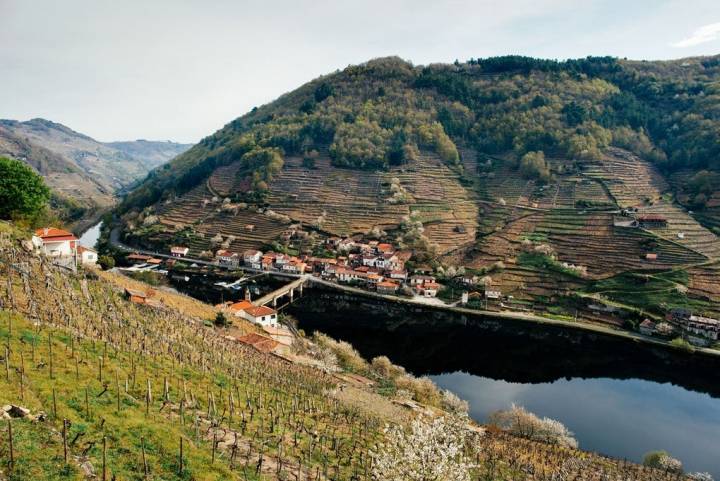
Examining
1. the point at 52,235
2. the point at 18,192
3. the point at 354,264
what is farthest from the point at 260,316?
the point at 354,264

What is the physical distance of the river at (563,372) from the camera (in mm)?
38812

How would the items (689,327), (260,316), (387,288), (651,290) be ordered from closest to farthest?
(260,316)
(689,327)
(651,290)
(387,288)

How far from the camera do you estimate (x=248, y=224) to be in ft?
332

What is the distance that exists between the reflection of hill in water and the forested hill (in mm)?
Result: 54487

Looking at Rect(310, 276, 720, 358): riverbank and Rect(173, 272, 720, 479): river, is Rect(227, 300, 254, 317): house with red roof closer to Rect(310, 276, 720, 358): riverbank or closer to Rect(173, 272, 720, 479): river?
Rect(173, 272, 720, 479): river

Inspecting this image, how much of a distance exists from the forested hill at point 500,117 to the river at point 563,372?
183 feet

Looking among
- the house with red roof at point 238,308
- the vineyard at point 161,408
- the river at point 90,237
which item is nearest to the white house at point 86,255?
the house with red roof at point 238,308

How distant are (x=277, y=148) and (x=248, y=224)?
32754 mm

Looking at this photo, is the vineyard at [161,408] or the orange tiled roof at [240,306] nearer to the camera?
the vineyard at [161,408]

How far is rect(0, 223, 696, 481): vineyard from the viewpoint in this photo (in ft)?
41.3

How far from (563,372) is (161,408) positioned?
45880mm

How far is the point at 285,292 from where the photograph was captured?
238 ft

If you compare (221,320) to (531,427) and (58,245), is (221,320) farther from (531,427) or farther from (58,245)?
(531,427)

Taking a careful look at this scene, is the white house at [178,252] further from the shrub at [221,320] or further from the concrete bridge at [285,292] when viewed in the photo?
the shrub at [221,320]
